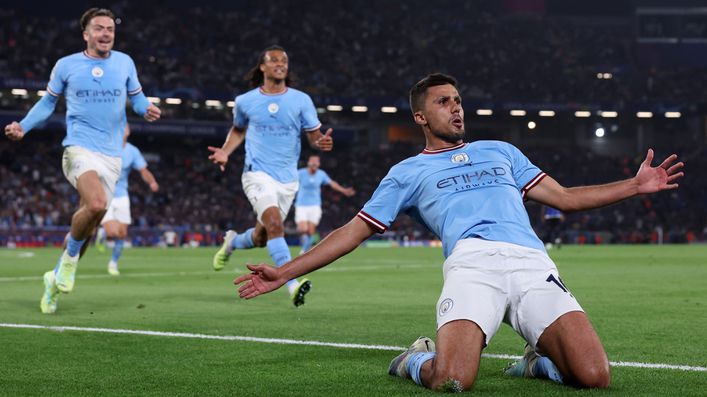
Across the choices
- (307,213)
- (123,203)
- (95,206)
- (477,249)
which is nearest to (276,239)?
(95,206)

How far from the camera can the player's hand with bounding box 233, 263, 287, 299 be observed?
4.80 meters

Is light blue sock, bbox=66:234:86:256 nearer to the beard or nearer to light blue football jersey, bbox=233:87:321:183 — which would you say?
light blue football jersey, bbox=233:87:321:183

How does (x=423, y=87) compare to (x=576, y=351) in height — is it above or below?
above

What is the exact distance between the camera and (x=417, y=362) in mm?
5020

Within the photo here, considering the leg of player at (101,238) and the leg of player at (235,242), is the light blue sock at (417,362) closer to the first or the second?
the leg of player at (235,242)

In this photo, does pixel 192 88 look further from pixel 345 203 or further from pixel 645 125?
pixel 645 125

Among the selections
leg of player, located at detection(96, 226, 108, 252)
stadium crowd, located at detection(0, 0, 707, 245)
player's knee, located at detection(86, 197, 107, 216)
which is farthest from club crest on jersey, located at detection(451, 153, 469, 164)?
stadium crowd, located at detection(0, 0, 707, 245)

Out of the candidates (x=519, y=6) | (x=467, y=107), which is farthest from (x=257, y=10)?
(x=519, y=6)

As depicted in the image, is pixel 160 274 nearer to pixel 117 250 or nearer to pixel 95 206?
pixel 117 250

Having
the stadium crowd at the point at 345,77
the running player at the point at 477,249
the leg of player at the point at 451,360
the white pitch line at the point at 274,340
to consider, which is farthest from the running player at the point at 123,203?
the stadium crowd at the point at 345,77

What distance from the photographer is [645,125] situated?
210 feet

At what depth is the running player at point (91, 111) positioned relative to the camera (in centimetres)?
955

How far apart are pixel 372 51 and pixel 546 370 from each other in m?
51.9

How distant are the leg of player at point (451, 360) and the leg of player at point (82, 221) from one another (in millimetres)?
4972
